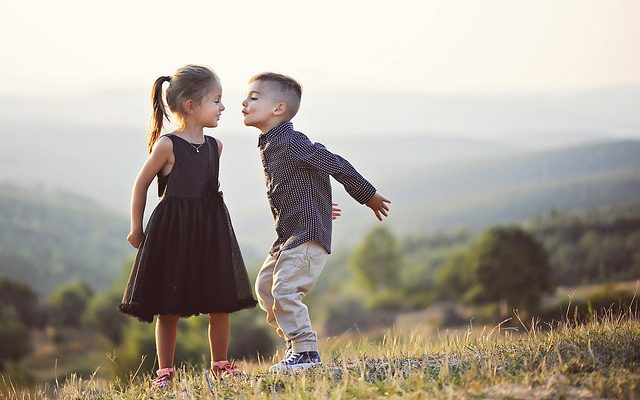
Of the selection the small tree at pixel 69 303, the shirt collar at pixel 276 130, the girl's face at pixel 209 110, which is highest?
the girl's face at pixel 209 110

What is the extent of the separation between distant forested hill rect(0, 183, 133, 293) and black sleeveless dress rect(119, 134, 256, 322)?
39275mm

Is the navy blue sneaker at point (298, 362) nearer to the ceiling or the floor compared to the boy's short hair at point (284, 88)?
nearer to the floor

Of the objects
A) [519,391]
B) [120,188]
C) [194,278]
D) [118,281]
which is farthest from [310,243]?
[120,188]

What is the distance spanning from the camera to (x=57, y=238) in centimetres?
4731

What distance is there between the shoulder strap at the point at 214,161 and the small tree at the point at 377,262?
34.5m

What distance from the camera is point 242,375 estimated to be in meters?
4.95

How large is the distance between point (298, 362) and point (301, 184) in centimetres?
95

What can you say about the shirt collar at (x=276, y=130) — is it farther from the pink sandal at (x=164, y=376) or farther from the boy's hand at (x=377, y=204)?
the pink sandal at (x=164, y=376)

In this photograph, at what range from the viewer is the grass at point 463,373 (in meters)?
4.04

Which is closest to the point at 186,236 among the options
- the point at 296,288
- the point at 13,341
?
the point at 296,288

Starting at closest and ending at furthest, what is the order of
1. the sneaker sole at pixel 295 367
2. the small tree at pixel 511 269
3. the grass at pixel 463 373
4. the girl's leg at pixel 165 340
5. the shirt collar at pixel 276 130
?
the grass at pixel 463 373
the sneaker sole at pixel 295 367
the shirt collar at pixel 276 130
the girl's leg at pixel 165 340
the small tree at pixel 511 269

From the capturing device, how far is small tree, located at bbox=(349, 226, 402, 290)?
40062 mm

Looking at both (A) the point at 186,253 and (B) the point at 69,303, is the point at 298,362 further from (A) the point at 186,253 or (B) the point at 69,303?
(B) the point at 69,303

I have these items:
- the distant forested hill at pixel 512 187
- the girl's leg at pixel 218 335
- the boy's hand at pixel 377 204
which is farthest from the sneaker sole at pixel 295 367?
the distant forested hill at pixel 512 187
